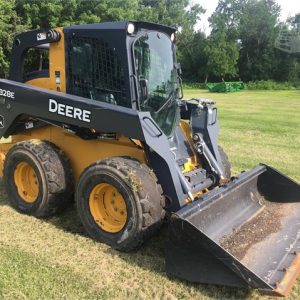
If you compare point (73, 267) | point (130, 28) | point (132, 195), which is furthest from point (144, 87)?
point (73, 267)

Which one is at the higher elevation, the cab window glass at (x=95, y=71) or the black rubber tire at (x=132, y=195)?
the cab window glass at (x=95, y=71)

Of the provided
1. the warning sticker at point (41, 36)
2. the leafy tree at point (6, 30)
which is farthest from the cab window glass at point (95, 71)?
the leafy tree at point (6, 30)

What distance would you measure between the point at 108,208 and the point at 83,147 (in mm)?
832

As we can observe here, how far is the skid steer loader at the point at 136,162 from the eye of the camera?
3.64 metres

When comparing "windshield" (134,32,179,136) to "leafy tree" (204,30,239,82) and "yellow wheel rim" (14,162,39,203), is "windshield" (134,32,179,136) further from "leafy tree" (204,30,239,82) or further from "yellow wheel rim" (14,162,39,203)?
"leafy tree" (204,30,239,82)

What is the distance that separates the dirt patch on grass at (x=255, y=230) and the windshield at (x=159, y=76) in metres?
1.31

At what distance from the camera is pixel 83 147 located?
15.5 ft

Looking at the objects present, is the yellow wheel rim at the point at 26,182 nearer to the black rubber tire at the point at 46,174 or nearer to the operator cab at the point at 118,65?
the black rubber tire at the point at 46,174

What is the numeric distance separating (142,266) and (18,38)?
3.17 meters

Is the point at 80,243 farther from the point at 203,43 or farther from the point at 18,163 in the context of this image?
the point at 203,43

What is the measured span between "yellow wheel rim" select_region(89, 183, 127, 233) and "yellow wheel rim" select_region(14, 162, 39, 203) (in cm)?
97

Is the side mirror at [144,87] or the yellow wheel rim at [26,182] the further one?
the yellow wheel rim at [26,182]

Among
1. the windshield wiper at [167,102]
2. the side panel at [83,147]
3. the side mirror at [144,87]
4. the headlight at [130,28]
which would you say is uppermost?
the headlight at [130,28]

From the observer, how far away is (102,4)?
33.3 m
